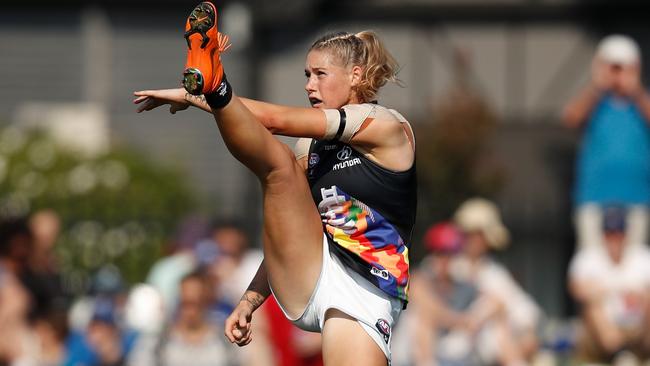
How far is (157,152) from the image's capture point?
18.5 metres

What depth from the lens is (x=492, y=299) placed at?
1059 cm

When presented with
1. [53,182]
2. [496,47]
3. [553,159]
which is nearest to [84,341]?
[53,182]

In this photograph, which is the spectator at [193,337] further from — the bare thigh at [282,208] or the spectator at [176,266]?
the bare thigh at [282,208]

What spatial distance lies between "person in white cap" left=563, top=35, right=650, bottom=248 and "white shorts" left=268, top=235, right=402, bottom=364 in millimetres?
5519

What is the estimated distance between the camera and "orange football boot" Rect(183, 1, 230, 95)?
5199 mm

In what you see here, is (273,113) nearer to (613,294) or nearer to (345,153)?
(345,153)

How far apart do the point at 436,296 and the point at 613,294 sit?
50.1 inches

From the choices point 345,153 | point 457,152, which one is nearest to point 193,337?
point 345,153

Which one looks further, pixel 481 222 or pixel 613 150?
pixel 613 150

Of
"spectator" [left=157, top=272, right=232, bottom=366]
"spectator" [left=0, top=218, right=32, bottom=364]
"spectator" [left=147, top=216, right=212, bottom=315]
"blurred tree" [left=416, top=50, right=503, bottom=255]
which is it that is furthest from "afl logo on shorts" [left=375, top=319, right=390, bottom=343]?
"blurred tree" [left=416, top=50, right=503, bottom=255]

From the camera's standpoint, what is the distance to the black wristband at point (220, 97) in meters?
5.27

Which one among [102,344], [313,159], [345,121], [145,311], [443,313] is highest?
[345,121]

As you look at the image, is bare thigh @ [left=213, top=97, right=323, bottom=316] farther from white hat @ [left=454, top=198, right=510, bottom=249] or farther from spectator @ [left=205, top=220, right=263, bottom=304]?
white hat @ [left=454, top=198, right=510, bottom=249]

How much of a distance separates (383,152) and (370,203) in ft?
0.73
